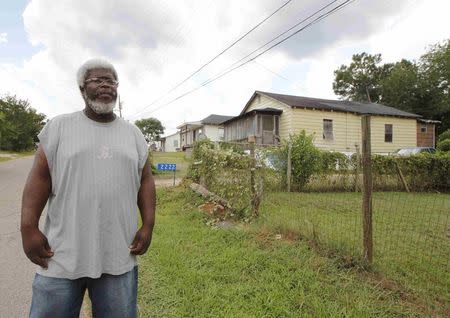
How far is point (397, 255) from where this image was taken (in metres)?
4.91

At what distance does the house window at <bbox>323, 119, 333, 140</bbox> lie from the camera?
2281 cm

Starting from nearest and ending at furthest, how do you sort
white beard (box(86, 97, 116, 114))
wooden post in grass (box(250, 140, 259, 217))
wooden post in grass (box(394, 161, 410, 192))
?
1. white beard (box(86, 97, 116, 114))
2. wooden post in grass (box(250, 140, 259, 217))
3. wooden post in grass (box(394, 161, 410, 192))

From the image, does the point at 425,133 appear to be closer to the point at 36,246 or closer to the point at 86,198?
the point at 86,198

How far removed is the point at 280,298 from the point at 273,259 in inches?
40.9

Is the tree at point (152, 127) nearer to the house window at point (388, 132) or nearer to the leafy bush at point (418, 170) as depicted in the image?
the house window at point (388, 132)

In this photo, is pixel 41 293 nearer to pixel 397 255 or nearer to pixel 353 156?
pixel 397 255

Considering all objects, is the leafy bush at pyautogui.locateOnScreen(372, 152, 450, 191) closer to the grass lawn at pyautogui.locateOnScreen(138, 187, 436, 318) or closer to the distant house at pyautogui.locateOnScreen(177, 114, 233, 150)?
the grass lawn at pyautogui.locateOnScreen(138, 187, 436, 318)

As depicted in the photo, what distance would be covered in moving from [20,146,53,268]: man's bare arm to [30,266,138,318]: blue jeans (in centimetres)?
13

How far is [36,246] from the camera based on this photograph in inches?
71.0

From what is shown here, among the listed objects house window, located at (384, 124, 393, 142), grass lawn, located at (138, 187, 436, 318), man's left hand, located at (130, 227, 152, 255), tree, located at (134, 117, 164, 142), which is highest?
tree, located at (134, 117, 164, 142)

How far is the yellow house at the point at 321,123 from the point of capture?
866 inches

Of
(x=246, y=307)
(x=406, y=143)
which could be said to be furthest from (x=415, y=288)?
(x=406, y=143)

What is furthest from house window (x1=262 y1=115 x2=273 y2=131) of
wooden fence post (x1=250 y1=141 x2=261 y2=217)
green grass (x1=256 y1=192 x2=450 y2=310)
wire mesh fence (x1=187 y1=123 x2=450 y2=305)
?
wooden fence post (x1=250 y1=141 x2=261 y2=217)

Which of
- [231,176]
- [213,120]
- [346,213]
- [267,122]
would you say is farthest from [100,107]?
[213,120]
